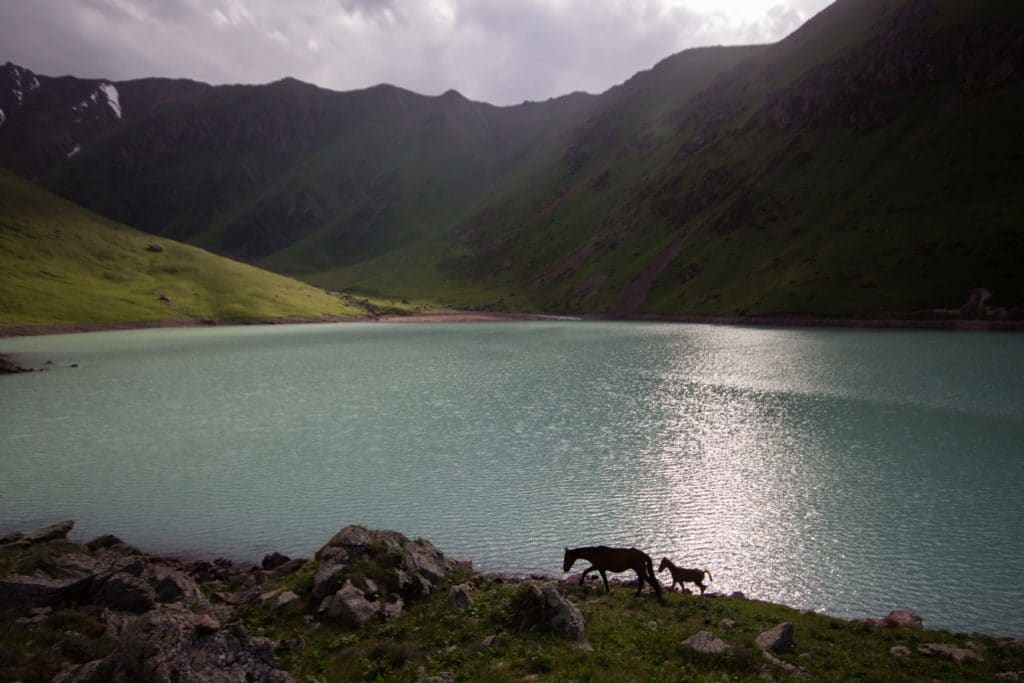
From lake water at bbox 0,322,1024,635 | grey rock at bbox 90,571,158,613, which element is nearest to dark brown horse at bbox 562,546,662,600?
lake water at bbox 0,322,1024,635

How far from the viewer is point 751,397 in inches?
2502

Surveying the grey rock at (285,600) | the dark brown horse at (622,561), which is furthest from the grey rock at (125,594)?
the dark brown horse at (622,561)

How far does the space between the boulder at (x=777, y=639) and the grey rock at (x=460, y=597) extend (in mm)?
9500

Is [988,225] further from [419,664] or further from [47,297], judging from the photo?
[47,297]

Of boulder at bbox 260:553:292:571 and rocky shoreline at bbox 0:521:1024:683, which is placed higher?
rocky shoreline at bbox 0:521:1024:683

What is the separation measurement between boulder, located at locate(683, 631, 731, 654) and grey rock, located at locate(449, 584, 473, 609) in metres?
7.38

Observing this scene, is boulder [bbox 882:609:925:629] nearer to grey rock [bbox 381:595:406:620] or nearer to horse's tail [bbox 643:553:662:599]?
horse's tail [bbox 643:553:662:599]

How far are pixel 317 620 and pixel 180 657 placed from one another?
20.5ft

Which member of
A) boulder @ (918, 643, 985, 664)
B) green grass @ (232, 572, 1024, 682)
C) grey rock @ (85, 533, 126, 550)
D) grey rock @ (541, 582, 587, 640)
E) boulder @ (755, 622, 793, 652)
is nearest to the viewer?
green grass @ (232, 572, 1024, 682)

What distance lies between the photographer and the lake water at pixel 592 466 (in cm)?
2694

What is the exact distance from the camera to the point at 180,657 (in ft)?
41.9

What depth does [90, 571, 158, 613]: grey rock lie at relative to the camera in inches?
747

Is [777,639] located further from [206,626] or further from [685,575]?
[206,626]

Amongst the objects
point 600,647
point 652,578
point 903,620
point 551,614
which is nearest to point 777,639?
point 652,578
